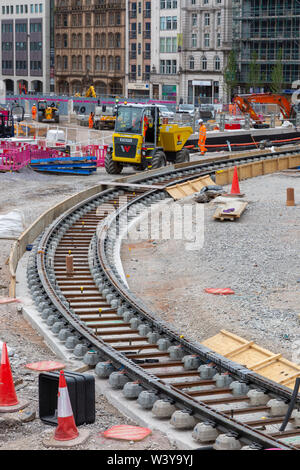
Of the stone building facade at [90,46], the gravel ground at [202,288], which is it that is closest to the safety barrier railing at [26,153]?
the gravel ground at [202,288]

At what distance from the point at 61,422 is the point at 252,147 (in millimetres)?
38257

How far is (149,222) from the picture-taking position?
23219mm

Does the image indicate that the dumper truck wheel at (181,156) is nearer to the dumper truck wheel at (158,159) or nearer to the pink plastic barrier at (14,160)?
the dumper truck wheel at (158,159)

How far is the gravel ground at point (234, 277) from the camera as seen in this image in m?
13.6

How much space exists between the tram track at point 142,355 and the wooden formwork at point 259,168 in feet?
42.5

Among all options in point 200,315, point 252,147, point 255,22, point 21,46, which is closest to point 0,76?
point 21,46

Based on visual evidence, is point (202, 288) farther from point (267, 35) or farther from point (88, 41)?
point (88, 41)

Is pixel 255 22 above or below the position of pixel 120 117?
above

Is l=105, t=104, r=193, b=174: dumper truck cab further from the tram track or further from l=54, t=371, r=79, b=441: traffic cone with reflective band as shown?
l=54, t=371, r=79, b=441: traffic cone with reflective band

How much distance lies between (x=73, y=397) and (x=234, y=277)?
868 cm

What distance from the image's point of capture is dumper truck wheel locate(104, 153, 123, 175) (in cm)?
3219

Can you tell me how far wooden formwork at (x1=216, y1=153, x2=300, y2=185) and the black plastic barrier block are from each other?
22.0 m

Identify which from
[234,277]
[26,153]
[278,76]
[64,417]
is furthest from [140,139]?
[278,76]
